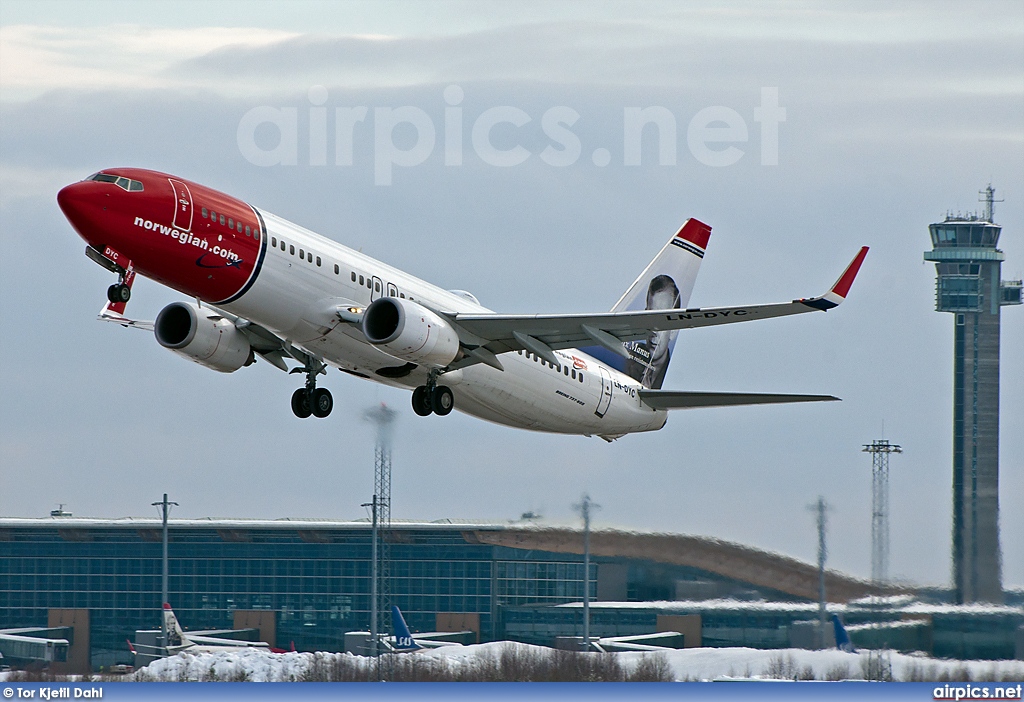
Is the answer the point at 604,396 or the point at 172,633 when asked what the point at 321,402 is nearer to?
the point at 604,396

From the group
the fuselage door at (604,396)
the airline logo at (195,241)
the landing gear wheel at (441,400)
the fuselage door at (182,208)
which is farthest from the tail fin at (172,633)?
the fuselage door at (182,208)

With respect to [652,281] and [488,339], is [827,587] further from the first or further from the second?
[488,339]

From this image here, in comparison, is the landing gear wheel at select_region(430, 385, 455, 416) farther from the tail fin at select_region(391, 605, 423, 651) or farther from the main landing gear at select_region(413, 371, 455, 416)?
the tail fin at select_region(391, 605, 423, 651)

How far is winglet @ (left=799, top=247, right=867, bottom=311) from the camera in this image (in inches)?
1217

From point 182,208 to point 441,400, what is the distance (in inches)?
313

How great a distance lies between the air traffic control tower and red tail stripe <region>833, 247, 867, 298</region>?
59964 mm

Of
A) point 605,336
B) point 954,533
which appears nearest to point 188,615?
point 954,533

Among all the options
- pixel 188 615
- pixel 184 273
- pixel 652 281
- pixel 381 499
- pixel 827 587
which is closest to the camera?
pixel 184 273

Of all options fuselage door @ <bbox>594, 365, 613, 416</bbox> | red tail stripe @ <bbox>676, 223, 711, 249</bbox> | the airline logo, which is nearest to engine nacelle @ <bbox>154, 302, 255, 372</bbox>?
the airline logo

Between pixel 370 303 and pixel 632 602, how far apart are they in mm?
21928

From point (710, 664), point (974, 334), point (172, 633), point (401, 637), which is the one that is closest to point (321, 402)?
point (710, 664)

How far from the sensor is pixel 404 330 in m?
33.4

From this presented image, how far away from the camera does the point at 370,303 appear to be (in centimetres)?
3447

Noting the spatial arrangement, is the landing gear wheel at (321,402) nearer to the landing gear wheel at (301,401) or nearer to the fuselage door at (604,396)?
the landing gear wheel at (301,401)
